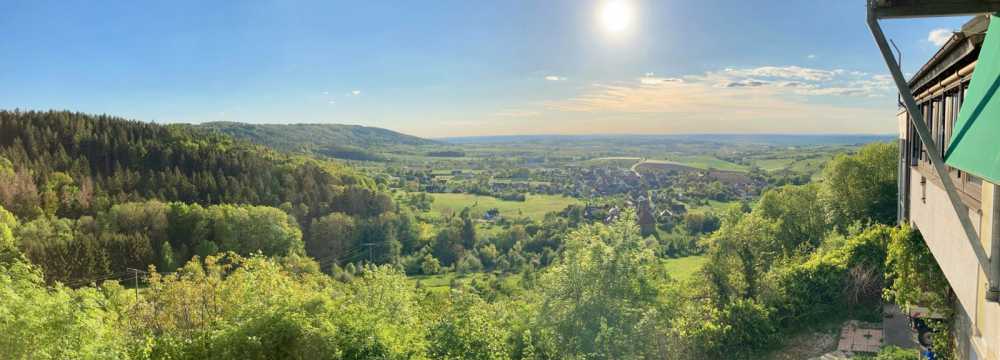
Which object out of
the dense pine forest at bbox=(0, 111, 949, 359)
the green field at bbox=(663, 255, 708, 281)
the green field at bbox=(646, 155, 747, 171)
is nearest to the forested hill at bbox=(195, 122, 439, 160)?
the dense pine forest at bbox=(0, 111, 949, 359)

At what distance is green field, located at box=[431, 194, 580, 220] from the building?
76.5 metres

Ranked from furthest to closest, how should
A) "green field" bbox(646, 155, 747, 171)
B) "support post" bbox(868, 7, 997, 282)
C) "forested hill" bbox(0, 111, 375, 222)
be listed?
1. "green field" bbox(646, 155, 747, 171)
2. "forested hill" bbox(0, 111, 375, 222)
3. "support post" bbox(868, 7, 997, 282)

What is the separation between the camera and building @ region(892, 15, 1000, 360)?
324cm

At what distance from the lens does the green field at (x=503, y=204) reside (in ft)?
289

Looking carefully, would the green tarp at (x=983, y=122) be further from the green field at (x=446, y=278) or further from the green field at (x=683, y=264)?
the green field at (x=446, y=278)

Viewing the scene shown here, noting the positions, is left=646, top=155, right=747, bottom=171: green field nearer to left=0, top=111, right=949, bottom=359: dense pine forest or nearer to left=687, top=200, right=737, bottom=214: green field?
left=687, top=200, right=737, bottom=214: green field

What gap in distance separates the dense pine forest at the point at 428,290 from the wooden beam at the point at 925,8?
19.6ft

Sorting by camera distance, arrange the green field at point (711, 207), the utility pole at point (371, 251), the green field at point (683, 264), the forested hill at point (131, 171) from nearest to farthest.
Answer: the green field at point (683, 264)
the forested hill at point (131, 171)
the utility pole at point (371, 251)
the green field at point (711, 207)

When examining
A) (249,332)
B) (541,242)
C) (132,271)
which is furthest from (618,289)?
(541,242)

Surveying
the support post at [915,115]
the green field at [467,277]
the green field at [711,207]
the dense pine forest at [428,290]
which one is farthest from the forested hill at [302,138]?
the support post at [915,115]

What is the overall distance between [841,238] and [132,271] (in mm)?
43599

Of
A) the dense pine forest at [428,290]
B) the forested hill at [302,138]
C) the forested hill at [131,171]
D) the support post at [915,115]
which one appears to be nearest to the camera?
the support post at [915,115]

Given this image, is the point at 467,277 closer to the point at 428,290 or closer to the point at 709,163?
the point at 428,290

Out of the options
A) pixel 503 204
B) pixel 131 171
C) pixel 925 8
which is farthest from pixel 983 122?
pixel 503 204
